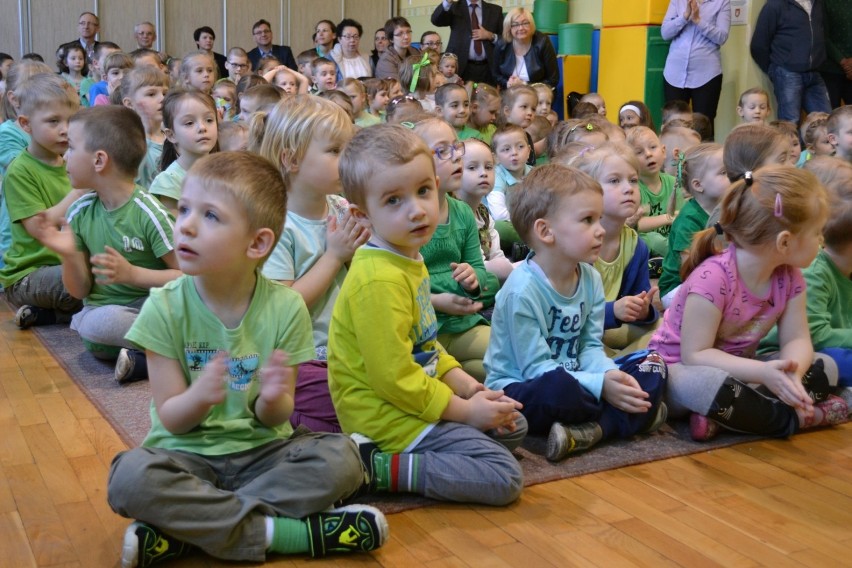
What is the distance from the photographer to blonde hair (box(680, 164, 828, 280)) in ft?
7.97

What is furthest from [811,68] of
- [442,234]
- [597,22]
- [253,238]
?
[253,238]

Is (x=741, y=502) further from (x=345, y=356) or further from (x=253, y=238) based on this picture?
(x=253, y=238)

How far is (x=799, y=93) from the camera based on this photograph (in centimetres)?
747

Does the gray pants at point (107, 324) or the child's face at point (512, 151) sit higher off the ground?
the child's face at point (512, 151)

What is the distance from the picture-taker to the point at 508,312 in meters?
2.42

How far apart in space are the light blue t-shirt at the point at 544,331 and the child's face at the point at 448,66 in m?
5.60

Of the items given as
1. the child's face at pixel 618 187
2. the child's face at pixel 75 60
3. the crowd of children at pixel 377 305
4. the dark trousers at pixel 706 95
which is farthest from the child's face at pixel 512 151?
the child's face at pixel 75 60

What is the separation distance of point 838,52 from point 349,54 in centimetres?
434

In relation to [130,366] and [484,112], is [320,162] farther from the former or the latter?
[484,112]

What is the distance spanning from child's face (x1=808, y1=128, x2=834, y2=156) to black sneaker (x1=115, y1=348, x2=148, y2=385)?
3.55 metres

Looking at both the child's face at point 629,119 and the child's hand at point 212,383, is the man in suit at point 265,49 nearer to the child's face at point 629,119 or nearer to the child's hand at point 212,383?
the child's face at point 629,119

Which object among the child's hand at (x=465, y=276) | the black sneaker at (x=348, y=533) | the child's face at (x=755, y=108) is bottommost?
the black sneaker at (x=348, y=533)

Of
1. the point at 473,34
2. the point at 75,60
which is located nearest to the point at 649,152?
the point at 473,34

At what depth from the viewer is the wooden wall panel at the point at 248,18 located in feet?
38.4
